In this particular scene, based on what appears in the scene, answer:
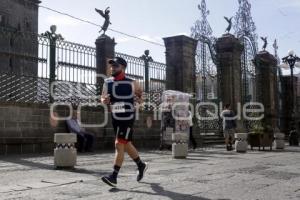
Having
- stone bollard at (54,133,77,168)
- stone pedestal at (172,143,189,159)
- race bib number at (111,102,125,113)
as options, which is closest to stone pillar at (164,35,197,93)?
stone pedestal at (172,143,189,159)

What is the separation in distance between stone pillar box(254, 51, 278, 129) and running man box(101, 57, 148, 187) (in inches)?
790

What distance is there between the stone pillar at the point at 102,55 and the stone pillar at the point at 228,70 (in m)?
8.44

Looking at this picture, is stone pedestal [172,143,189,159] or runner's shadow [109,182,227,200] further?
stone pedestal [172,143,189,159]

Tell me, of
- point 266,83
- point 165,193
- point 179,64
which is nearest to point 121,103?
point 165,193

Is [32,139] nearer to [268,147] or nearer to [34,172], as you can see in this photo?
[34,172]

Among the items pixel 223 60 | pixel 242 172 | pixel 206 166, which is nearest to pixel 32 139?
pixel 206 166

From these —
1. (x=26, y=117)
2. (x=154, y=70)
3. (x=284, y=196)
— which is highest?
(x=154, y=70)

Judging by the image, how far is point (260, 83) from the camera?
26.4m

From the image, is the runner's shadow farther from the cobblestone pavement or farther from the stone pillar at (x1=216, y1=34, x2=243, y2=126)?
the stone pillar at (x1=216, y1=34, x2=243, y2=126)

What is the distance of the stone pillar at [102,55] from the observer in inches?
603

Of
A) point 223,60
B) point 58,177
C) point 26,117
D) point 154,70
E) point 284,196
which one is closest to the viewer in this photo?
point 284,196

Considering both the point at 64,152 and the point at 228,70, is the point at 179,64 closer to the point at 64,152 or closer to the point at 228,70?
the point at 228,70

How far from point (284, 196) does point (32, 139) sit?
28.7ft

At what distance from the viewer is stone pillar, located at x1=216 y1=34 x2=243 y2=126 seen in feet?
73.3
